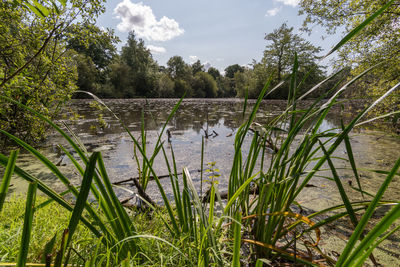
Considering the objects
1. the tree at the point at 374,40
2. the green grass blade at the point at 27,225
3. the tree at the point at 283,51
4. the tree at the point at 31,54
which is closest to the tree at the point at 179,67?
the tree at the point at 283,51

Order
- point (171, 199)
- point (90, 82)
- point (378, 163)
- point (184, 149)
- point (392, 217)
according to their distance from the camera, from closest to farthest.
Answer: point (392, 217) → point (171, 199) → point (378, 163) → point (184, 149) → point (90, 82)

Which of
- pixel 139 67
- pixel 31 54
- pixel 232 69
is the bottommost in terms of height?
pixel 31 54

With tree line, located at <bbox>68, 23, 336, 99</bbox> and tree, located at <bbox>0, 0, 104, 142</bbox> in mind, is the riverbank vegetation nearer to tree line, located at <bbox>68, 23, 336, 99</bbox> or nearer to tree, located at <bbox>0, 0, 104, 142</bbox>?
tree, located at <bbox>0, 0, 104, 142</bbox>

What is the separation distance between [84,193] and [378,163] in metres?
3.44

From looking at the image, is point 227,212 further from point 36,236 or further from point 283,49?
point 283,49

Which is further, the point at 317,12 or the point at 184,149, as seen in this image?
the point at 317,12

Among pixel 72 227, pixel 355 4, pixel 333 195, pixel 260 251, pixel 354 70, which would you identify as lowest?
pixel 333 195

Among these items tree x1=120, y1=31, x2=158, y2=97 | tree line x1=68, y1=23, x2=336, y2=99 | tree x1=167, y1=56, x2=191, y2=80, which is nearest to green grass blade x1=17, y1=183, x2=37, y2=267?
tree line x1=68, y1=23, x2=336, y2=99

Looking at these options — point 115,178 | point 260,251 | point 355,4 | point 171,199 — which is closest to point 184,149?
point 115,178

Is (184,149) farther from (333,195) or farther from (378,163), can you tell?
(378,163)

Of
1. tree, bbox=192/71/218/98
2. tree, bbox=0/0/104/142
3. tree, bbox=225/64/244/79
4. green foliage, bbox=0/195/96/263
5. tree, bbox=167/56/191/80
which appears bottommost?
green foliage, bbox=0/195/96/263

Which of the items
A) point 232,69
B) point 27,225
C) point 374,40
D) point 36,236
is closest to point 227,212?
point 27,225

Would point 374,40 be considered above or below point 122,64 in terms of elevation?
below

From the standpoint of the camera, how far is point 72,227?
34cm
